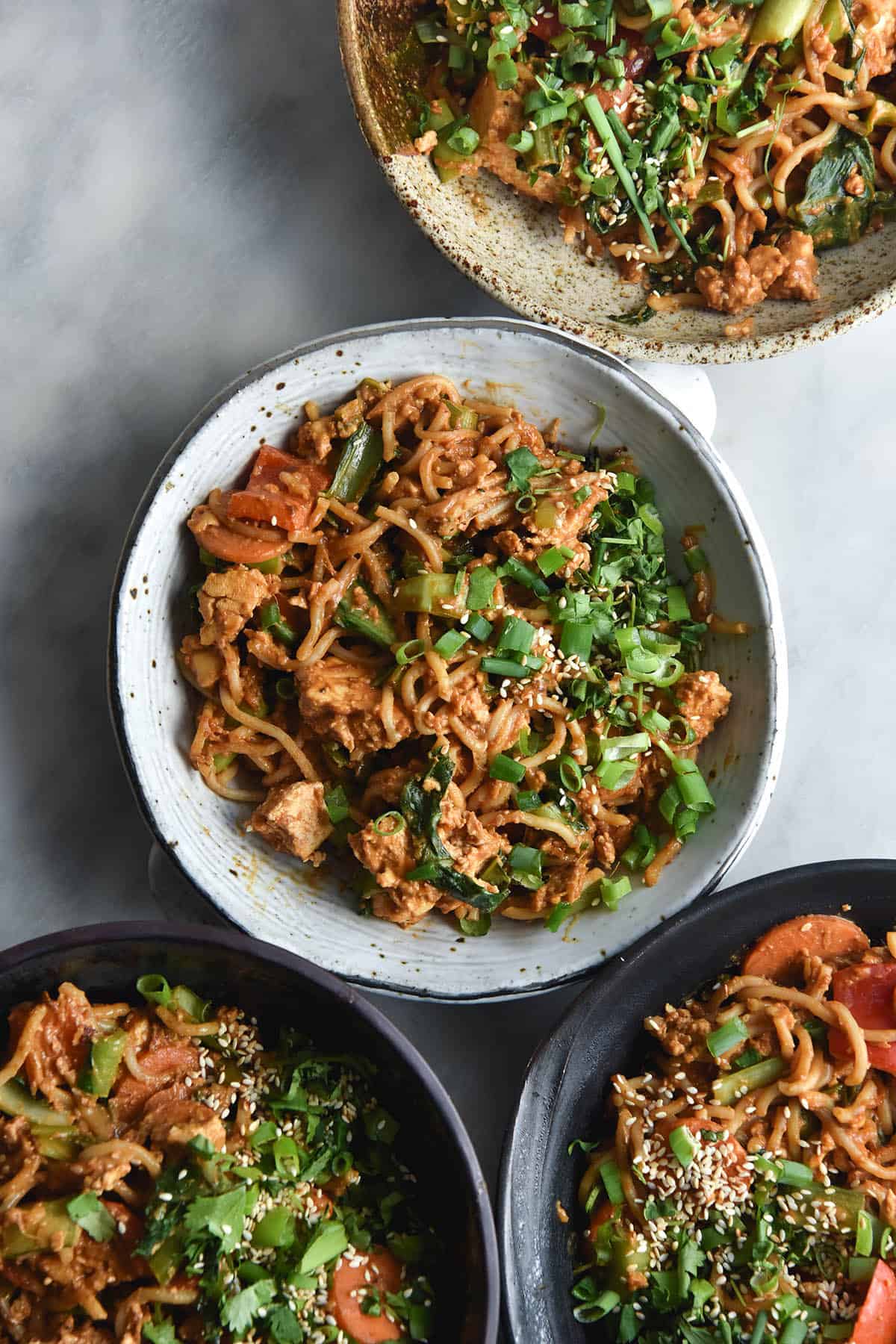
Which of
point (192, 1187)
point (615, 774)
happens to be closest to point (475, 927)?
point (615, 774)

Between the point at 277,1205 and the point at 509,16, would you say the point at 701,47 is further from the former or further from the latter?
the point at 277,1205

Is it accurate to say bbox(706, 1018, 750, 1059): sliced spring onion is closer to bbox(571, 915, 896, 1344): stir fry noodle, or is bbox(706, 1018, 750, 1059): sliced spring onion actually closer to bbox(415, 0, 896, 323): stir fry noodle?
bbox(571, 915, 896, 1344): stir fry noodle

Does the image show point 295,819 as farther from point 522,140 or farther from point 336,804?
point 522,140

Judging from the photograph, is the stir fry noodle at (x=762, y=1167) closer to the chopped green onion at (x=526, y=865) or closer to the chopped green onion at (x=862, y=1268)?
the chopped green onion at (x=862, y=1268)

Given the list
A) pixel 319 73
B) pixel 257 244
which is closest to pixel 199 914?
pixel 257 244

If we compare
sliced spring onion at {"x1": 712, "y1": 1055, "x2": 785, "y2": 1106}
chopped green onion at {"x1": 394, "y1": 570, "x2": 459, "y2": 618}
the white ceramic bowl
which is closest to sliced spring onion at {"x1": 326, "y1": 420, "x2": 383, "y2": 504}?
the white ceramic bowl

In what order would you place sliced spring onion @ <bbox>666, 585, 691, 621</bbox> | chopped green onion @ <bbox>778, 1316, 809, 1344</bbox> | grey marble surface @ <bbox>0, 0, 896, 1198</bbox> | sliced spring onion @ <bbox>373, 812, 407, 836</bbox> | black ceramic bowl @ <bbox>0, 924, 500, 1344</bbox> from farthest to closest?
grey marble surface @ <bbox>0, 0, 896, 1198</bbox>
sliced spring onion @ <bbox>666, 585, 691, 621</bbox>
sliced spring onion @ <bbox>373, 812, 407, 836</bbox>
chopped green onion @ <bbox>778, 1316, 809, 1344</bbox>
black ceramic bowl @ <bbox>0, 924, 500, 1344</bbox>
